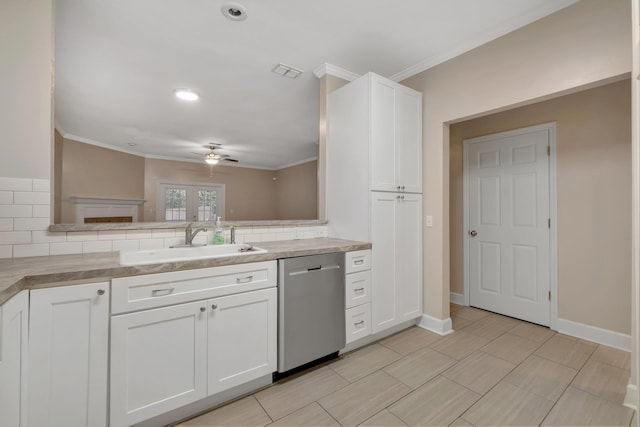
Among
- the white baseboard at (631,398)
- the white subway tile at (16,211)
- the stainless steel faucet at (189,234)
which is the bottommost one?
the white baseboard at (631,398)

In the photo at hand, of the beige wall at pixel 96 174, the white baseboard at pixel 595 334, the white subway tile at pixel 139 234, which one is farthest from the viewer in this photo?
the beige wall at pixel 96 174

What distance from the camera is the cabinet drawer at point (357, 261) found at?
2.12 meters

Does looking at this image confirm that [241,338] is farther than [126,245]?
No

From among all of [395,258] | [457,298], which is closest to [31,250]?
[395,258]

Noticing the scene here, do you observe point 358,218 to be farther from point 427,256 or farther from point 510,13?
point 510,13

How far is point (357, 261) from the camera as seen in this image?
2.18 meters

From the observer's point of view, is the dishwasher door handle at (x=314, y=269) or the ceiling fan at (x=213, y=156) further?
the ceiling fan at (x=213, y=156)

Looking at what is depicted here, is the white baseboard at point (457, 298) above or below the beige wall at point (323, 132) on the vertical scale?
below

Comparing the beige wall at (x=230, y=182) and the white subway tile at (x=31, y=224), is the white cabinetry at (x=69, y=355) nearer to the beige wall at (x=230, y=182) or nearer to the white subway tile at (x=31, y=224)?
the white subway tile at (x=31, y=224)

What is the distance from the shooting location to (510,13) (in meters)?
1.97

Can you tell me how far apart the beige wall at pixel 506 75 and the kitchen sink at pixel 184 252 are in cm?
172

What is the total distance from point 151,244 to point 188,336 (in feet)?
2.40

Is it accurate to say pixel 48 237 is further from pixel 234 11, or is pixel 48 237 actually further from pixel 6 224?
pixel 234 11

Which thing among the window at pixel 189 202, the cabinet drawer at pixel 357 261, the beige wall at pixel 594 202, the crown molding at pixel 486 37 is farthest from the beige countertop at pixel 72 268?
the window at pixel 189 202
